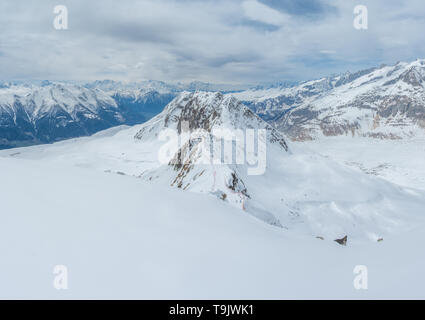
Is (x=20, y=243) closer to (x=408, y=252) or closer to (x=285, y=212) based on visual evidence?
(x=408, y=252)

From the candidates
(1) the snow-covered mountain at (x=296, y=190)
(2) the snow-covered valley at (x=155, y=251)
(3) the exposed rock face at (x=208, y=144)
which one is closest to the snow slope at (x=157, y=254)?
(2) the snow-covered valley at (x=155, y=251)

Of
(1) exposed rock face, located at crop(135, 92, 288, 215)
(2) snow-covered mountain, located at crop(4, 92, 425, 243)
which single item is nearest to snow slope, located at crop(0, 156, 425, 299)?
(2) snow-covered mountain, located at crop(4, 92, 425, 243)

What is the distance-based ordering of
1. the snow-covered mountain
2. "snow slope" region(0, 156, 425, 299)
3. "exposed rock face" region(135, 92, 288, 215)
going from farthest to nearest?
the snow-covered mountain → "exposed rock face" region(135, 92, 288, 215) → "snow slope" region(0, 156, 425, 299)

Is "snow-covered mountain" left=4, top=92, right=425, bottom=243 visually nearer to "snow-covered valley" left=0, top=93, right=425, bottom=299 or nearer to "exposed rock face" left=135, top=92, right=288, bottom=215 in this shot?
"exposed rock face" left=135, top=92, right=288, bottom=215

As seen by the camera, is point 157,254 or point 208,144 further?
point 208,144

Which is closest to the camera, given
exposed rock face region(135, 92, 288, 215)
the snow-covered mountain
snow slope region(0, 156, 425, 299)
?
snow slope region(0, 156, 425, 299)

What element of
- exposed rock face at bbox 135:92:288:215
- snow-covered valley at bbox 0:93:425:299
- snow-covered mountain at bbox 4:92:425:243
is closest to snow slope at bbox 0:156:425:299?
snow-covered valley at bbox 0:93:425:299

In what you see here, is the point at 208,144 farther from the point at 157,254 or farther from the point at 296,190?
the point at 157,254

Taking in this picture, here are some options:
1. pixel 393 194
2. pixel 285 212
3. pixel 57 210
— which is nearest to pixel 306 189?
pixel 285 212

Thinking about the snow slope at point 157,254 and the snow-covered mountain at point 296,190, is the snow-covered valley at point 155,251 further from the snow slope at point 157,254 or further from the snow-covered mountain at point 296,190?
the snow-covered mountain at point 296,190

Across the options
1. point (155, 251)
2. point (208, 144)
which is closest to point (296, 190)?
point (208, 144)

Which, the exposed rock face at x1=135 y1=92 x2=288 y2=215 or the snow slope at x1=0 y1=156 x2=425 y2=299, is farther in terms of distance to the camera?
the exposed rock face at x1=135 y1=92 x2=288 y2=215
